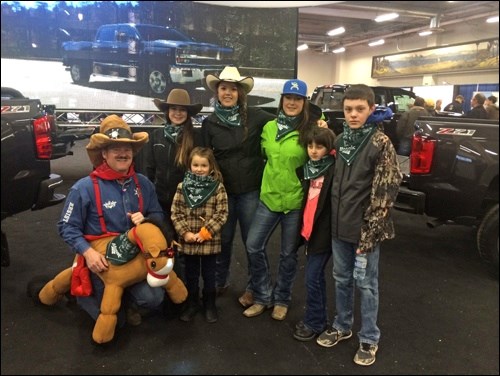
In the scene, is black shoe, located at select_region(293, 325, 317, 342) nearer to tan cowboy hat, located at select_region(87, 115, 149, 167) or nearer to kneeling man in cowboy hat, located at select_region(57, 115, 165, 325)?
kneeling man in cowboy hat, located at select_region(57, 115, 165, 325)

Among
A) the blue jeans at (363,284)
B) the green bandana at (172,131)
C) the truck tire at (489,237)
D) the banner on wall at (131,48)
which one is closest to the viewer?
the truck tire at (489,237)

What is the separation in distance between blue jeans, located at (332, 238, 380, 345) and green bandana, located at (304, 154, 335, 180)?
35 centimetres

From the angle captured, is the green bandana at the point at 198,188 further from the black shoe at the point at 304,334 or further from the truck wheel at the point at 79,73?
the black shoe at the point at 304,334

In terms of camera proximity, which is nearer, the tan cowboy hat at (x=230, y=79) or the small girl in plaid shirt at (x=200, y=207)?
the tan cowboy hat at (x=230, y=79)

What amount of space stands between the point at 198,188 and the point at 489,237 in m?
1.53

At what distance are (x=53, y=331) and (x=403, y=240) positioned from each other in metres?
2.13

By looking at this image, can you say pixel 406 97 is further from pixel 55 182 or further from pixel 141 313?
pixel 141 313

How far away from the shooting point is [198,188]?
2.47m

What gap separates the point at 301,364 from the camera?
190 centimetres

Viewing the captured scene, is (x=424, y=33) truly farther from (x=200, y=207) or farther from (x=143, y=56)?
(x=200, y=207)

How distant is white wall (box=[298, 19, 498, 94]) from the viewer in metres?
1.45

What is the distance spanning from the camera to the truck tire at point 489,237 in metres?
1.40

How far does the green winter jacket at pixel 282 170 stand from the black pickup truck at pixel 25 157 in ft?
3.66

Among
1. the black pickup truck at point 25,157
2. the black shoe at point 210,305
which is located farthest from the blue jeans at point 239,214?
the black pickup truck at point 25,157
